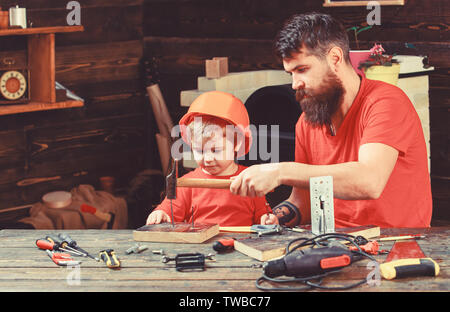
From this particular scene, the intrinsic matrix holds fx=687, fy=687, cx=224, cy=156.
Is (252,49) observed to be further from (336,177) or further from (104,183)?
(336,177)

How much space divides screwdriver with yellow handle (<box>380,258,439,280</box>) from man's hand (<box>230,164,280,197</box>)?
526 millimetres

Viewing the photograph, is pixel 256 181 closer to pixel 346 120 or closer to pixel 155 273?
pixel 155 273

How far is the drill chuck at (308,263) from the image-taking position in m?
1.99

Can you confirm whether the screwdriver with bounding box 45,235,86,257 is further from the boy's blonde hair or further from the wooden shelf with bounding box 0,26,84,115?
the wooden shelf with bounding box 0,26,84,115

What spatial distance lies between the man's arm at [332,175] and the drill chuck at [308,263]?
0.40m

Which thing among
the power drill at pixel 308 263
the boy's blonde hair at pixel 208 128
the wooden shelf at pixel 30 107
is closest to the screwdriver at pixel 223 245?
the power drill at pixel 308 263

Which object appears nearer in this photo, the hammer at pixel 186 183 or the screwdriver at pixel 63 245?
the screwdriver at pixel 63 245

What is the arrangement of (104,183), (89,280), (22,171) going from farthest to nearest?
(104,183), (22,171), (89,280)

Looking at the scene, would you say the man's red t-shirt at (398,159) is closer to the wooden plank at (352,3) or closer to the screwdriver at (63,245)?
the screwdriver at (63,245)

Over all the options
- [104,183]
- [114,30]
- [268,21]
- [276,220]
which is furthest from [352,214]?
[114,30]

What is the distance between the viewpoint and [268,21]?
5.08m

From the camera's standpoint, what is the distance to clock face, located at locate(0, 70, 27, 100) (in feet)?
14.8

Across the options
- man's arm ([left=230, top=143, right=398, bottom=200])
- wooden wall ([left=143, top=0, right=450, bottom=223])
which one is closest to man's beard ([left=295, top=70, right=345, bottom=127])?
man's arm ([left=230, top=143, right=398, bottom=200])

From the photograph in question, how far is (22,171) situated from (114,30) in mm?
1391
